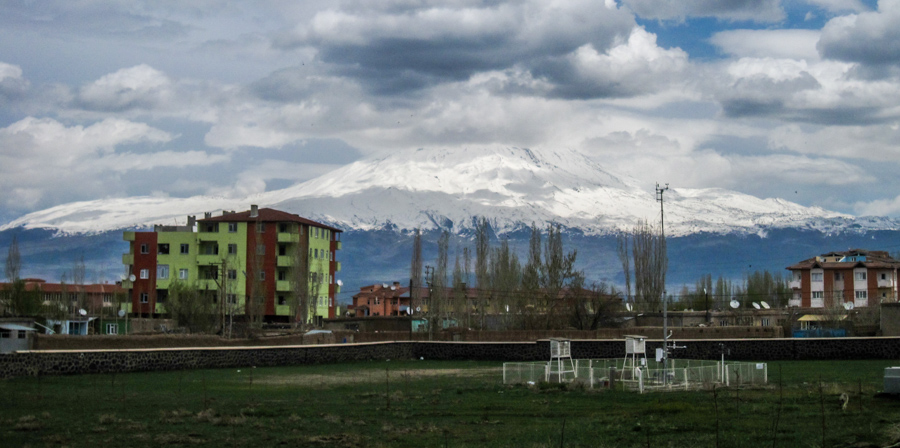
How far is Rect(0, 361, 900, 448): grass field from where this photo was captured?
57.2 feet

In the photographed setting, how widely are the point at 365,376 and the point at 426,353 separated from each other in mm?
14302

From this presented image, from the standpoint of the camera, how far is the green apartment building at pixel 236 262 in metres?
90.4

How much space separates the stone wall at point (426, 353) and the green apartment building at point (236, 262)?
4110cm

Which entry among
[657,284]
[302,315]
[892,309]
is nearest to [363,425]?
[892,309]

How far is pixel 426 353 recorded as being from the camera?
4994 centimetres

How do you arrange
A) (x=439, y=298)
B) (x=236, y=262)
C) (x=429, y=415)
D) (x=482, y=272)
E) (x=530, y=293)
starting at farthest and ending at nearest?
(x=236, y=262), (x=482, y=272), (x=439, y=298), (x=530, y=293), (x=429, y=415)

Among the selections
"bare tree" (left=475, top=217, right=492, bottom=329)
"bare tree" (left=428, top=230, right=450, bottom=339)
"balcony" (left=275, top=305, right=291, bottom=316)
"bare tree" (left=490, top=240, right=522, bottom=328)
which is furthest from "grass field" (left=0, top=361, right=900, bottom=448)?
"balcony" (left=275, top=305, right=291, bottom=316)

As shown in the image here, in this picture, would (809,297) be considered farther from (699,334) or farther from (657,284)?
(699,334)

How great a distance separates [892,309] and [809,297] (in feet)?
212

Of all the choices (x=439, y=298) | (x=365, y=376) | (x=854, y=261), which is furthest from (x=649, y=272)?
(x=365, y=376)

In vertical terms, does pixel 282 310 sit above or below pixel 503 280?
below

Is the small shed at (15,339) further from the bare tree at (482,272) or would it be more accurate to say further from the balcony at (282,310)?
the balcony at (282,310)

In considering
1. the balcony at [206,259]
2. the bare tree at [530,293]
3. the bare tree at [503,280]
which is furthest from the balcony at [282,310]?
the bare tree at [530,293]

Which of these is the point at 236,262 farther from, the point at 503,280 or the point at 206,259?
the point at 503,280
